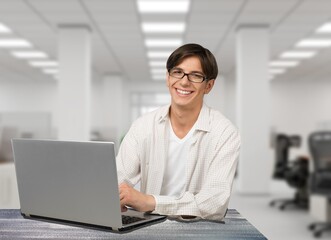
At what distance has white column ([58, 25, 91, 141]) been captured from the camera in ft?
22.4

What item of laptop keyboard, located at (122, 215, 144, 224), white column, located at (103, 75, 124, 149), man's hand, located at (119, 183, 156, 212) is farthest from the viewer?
white column, located at (103, 75, 124, 149)

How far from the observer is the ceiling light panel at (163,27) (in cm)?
648

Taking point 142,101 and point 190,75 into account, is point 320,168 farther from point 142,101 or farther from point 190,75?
point 142,101

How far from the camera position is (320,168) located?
437 cm

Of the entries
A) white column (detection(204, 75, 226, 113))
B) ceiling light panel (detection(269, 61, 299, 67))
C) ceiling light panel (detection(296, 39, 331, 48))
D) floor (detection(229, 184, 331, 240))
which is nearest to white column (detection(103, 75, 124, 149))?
white column (detection(204, 75, 226, 113))

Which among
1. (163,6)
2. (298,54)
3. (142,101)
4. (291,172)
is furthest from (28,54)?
(142,101)

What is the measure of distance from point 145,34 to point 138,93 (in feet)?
23.5

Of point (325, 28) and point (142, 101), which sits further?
point (142, 101)

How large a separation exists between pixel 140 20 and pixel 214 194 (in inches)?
199

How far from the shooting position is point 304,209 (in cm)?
555

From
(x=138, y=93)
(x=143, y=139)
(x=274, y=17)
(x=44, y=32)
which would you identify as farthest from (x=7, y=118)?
(x=138, y=93)

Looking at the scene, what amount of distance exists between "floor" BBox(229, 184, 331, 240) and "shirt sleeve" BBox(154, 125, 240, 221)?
1.97 metres

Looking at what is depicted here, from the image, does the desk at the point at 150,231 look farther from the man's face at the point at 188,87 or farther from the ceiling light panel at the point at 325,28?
the ceiling light panel at the point at 325,28

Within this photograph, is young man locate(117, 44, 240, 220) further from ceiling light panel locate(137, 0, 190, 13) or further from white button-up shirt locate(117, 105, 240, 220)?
ceiling light panel locate(137, 0, 190, 13)
